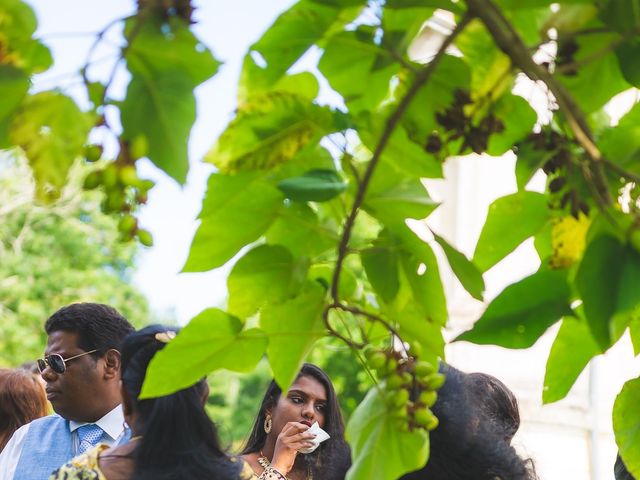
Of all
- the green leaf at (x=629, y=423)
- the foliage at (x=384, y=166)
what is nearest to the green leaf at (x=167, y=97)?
the foliage at (x=384, y=166)

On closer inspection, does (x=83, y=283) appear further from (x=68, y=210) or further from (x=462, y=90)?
(x=462, y=90)

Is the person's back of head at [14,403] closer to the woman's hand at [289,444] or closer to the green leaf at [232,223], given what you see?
the woman's hand at [289,444]

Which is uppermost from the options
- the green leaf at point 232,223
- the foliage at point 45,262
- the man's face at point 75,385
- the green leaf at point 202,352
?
the green leaf at point 232,223

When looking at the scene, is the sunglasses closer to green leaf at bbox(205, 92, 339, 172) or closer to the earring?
the earring

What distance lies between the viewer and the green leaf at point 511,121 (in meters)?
1.29

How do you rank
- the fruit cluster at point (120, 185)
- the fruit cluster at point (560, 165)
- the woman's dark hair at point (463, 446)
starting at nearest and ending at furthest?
the fruit cluster at point (120, 185) → the fruit cluster at point (560, 165) → the woman's dark hair at point (463, 446)

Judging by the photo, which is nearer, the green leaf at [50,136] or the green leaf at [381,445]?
the green leaf at [50,136]

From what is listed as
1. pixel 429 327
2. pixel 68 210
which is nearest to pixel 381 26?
pixel 429 327

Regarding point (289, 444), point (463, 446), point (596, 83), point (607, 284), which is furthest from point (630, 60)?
point (289, 444)

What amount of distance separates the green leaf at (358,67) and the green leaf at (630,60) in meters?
0.27

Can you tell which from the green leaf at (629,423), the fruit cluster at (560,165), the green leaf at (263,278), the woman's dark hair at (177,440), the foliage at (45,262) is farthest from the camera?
the foliage at (45,262)

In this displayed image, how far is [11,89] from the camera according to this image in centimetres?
110

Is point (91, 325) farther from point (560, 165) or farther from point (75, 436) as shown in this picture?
point (560, 165)

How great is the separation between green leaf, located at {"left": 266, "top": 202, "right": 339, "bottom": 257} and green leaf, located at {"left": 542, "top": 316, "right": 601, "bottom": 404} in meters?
0.32
